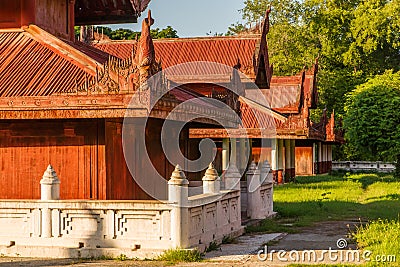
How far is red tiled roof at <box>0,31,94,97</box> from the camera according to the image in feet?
44.6

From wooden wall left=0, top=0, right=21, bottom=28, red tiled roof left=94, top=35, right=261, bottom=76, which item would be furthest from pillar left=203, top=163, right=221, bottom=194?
red tiled roof left=94, top=35, right=261, bottom=76

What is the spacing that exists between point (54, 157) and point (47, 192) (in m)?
1.25

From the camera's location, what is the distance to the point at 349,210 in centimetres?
2267

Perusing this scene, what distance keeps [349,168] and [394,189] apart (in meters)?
29.2

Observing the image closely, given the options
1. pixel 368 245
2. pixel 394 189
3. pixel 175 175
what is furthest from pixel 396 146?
pixel 175 175

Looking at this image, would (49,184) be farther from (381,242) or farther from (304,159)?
(304,159)

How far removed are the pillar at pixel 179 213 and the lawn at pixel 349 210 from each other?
3.13m

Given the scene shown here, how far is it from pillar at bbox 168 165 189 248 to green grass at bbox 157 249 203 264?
151mm

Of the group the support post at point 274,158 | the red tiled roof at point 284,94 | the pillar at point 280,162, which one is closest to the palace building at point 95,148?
the support post at point 274,158

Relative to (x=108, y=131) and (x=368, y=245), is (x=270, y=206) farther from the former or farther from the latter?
(x=108, y=131)

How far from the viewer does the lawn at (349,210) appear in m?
14.5

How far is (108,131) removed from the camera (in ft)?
45.1

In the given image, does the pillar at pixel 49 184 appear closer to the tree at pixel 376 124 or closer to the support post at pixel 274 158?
the support post at pixel 274 158

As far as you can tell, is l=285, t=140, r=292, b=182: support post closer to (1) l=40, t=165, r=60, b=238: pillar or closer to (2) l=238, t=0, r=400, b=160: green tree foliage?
(2) l=238, t=0, r=400, b=160: green tree foliage
